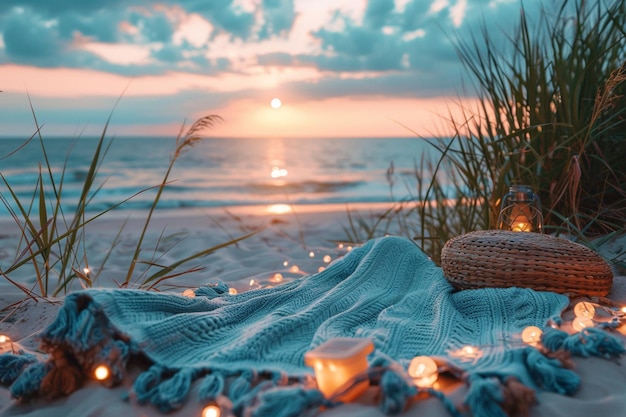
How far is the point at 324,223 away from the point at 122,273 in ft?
8.89

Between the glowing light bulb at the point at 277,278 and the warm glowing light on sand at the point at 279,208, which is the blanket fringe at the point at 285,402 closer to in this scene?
the glowing light bulb at the point at 277,278

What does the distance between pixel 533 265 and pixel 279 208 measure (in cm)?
570

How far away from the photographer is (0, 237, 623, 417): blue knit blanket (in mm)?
1235

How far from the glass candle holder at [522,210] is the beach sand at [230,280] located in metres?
0.38

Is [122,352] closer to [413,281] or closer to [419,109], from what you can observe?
[413,281]

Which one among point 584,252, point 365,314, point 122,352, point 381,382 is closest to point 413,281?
point 365,314

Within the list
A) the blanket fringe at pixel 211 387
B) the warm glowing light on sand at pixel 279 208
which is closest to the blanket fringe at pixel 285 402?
the blanket fringe at pixel 211 387

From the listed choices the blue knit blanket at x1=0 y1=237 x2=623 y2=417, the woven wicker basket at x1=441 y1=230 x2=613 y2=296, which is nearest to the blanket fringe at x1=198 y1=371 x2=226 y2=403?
the blue knit blanket at x1=0 y1=237 x2=623 y2=417

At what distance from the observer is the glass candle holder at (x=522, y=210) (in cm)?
221

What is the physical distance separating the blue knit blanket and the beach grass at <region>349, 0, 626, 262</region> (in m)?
0.75

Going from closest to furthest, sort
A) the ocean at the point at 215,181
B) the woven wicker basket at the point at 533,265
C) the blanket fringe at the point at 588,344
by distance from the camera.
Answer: the blanket fringe at the point at 588,344, the woven wicker basket at the point at 533,265, the ocean at the point at 215,181

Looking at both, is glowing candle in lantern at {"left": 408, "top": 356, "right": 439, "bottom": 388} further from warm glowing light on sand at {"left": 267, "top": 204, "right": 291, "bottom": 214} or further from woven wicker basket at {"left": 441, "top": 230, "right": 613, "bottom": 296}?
warm glowing light on sand at {"left": 267, "top": 204, "right": 291, "bottom": 214}

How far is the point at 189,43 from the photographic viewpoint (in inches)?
466

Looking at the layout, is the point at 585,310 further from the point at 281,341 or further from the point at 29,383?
the point at 29,383
